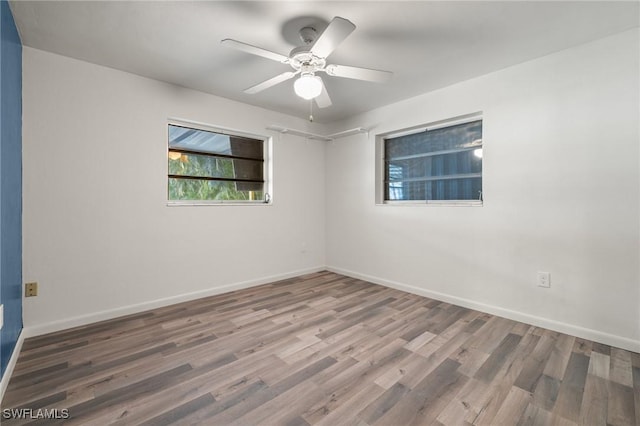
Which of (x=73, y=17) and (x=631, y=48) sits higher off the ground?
(x=73, y=17)

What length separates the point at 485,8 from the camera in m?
1.90

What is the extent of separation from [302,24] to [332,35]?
50 cm

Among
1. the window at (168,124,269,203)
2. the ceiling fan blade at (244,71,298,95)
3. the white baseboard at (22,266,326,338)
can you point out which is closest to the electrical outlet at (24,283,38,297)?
the white baseboard at (22,266,326,338)

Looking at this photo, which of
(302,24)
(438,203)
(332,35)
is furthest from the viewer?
(438,203)

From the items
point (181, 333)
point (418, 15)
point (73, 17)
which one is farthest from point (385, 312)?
point (73, 17)

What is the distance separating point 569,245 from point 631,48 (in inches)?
61.6

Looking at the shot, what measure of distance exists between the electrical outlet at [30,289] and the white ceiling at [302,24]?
198 centimetres

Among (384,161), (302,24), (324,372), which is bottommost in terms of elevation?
(324,372)

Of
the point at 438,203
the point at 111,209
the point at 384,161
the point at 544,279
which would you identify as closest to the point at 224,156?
the point at 111,209

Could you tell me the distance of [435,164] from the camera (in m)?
3.45

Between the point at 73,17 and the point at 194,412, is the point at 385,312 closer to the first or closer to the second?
the point at 194,412

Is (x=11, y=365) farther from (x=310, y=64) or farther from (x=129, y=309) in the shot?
(x=310, y=64)

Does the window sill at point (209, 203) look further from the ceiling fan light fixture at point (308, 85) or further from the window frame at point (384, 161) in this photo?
the ceiling fan light fixture at point (308, 85)

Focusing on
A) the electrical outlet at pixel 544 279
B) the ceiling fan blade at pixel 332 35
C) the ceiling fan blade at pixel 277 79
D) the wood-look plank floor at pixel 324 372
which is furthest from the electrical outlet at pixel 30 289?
the electrical outlet at pixel 544 279
